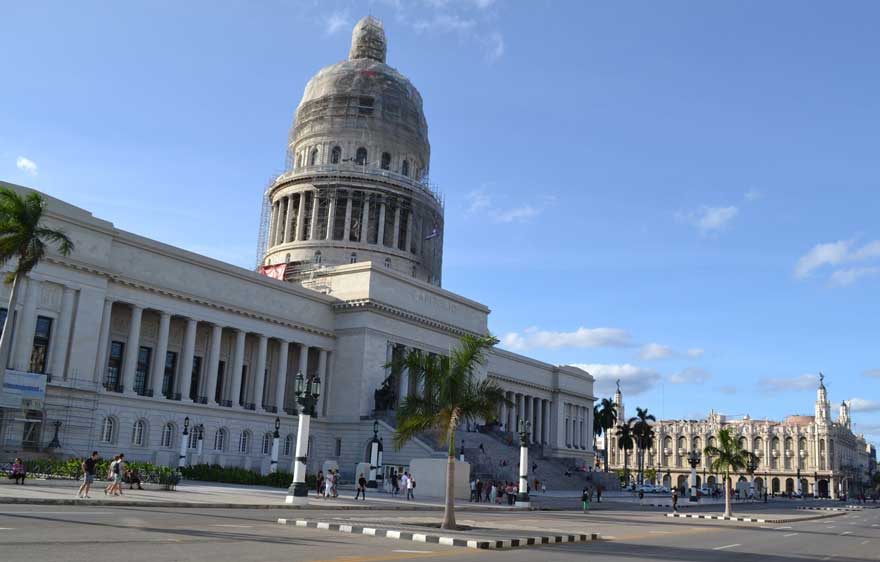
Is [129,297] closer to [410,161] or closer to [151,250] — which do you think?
[151,250]

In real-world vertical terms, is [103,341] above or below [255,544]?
above

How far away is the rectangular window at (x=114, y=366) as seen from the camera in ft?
178

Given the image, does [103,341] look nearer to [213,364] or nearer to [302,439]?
[213,364]

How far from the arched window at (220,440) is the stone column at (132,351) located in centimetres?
820

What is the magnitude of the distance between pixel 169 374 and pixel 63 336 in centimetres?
1149

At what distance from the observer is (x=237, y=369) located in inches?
2475

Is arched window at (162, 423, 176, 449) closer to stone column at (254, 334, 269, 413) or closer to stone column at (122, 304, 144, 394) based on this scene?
stone column at (122, 304, 144, 394)

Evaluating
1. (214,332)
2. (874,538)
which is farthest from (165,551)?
(214,332)

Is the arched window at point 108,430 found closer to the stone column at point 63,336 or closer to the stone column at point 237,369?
the stone column at point 63,336

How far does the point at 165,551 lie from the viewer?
14953 mm

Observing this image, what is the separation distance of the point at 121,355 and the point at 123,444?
20.8 ft

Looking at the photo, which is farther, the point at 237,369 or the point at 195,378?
the point at 237,369

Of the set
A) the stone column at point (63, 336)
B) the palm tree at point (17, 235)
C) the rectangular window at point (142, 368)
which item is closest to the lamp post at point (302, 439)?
the palm tree at point (17, 235)

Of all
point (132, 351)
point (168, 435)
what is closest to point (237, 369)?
point (168, 435)
